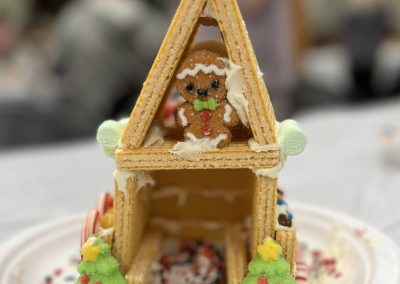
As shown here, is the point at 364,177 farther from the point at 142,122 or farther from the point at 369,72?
the point at 369,72

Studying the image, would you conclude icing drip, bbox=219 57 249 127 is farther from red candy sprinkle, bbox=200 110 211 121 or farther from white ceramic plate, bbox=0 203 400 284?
white ceramic plate, bbox=0 203 400 284

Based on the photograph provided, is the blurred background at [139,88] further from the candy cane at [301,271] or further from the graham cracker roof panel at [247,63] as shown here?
the graham cracker roof panel at [247,63]

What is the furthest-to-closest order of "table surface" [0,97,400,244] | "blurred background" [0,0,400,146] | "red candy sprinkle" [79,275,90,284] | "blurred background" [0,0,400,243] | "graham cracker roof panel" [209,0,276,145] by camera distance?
"blurred background" [0,0,400,146] < "blurred background" [0,0,400,243] < "table surface" [0,97,400,244] < "red candy sprinkle" [79,275,90,284] < "graham cracker roof panel" [209,0,276,145]

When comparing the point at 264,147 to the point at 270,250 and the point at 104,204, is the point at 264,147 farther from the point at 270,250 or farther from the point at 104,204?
the point at 104,204

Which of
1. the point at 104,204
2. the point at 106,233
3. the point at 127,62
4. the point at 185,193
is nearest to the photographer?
the point at 106,233

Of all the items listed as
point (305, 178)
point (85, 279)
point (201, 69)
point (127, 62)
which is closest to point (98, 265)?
point (85, 279)

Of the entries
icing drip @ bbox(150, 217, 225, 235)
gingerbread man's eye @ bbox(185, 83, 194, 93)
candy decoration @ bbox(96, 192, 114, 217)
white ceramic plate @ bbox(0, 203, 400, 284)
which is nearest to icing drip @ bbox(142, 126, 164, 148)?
gingerbread man's eye @ bbox(185, 83, 194, 93)

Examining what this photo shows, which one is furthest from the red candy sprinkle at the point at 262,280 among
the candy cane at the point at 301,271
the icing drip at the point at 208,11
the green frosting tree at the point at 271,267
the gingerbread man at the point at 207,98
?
the icing drip at the point at 208,11
